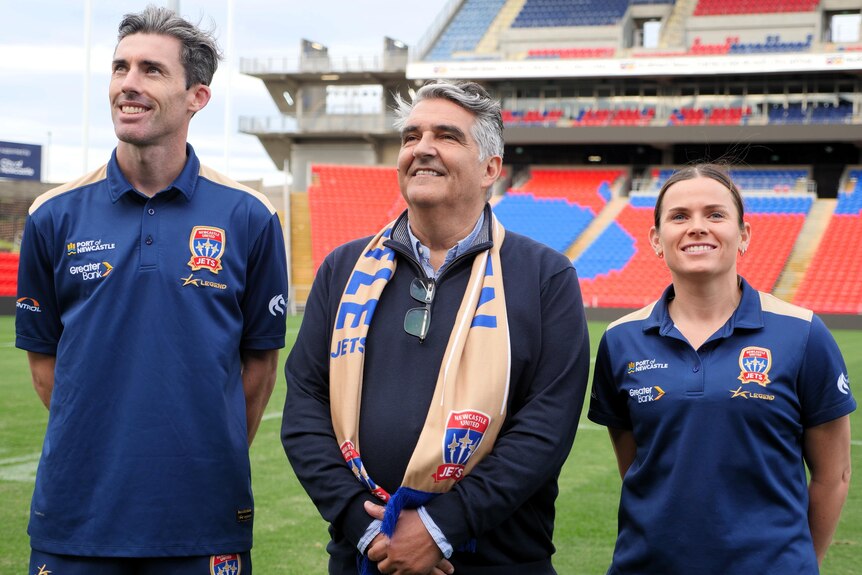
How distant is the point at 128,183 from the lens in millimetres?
2828

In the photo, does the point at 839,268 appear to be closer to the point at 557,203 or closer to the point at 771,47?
the point at 557,203

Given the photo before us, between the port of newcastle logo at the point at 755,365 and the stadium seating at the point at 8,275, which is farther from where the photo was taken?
the stadium seating at the point at 8,275

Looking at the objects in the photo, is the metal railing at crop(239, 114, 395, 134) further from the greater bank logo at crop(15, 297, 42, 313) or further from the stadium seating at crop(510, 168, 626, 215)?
the greater bank logo at crop(15, 297, 42, 313)

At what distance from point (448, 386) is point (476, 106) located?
82 centimetres

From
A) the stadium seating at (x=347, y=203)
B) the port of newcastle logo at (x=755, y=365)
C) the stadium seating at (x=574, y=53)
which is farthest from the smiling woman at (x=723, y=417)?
the stadium seating at (x=574, y=53)

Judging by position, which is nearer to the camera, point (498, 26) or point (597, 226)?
point (597, 226)

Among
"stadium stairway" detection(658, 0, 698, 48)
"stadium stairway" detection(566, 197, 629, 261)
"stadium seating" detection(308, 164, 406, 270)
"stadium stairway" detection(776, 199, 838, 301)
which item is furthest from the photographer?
"stadium stairway" detection(658, 0, 698, 48)

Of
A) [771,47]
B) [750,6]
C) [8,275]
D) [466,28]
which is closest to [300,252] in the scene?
[8,275]

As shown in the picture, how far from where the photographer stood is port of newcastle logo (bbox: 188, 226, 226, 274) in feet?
9.09

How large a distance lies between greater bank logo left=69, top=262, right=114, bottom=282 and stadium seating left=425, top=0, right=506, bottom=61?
3185cm

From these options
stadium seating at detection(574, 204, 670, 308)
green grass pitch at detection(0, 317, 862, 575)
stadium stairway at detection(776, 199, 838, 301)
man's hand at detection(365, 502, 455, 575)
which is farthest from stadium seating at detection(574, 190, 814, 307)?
man's hand at detection(365, 502, 455, 575)

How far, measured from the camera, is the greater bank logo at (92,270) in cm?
272

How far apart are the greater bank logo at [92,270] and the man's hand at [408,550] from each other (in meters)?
1.04

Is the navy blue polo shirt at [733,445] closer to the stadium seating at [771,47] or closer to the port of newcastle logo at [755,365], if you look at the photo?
the port of newcastle logo at [755,365]
